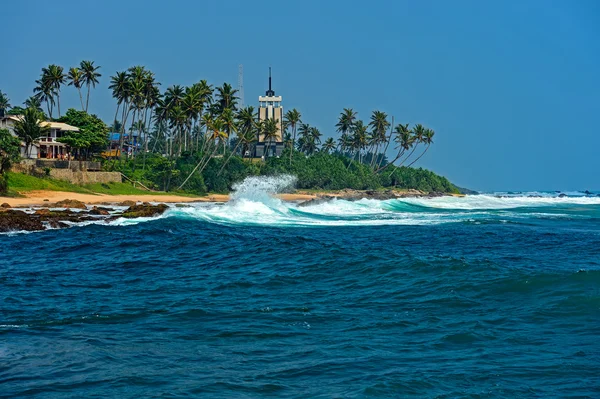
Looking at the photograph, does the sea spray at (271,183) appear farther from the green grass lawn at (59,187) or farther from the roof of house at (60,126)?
the roof of house at (60,126)

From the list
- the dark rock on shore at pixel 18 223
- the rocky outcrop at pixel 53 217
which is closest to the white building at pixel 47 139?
the rocky outcrop at pixel 53 217

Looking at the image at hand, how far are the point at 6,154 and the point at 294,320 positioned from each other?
4194cm

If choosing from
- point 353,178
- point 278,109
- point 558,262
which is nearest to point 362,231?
point 558,262

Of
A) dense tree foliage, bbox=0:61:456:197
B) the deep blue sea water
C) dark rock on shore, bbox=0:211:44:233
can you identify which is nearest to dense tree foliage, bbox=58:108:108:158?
dense tree foliage, bbox=0:61:456:197

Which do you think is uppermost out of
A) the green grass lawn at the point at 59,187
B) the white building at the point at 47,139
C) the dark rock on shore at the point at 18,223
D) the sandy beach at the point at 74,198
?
the white building at the point at 47,139

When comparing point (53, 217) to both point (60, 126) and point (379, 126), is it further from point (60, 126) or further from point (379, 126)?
point (379, 126)

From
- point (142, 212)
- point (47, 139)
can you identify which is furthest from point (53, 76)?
point (142, 212)

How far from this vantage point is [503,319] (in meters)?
12.7

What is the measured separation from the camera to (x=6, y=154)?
160 feet

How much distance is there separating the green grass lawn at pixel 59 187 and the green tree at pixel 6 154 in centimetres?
78

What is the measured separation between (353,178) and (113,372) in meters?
92.1

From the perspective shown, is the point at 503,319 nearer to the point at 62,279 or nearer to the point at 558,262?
the point at 558,262

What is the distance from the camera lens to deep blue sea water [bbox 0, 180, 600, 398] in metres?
9.00

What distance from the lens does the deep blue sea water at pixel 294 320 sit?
29.5ft
